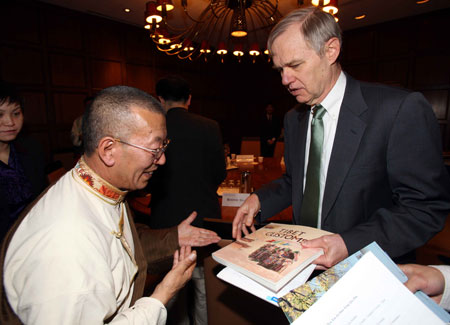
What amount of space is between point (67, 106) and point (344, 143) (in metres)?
5.72

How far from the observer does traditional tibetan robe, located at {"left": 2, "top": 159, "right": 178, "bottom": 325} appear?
0.74 m

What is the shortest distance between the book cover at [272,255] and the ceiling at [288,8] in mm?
Result: 5178

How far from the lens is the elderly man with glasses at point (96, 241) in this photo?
75 centimetres

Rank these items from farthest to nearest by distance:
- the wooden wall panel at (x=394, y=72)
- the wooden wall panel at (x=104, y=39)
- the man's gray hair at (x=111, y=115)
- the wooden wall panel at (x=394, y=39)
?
the wooden wall panel at (x=394, y=72)
the wooden wall panel at (x=394, y=39)
the wooden wall panel at (x=104, y=39)
the man's gray hair at (x=111, y=115)

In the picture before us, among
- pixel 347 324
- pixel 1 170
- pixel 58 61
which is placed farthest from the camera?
pixel 58 61

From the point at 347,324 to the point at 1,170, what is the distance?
242cm

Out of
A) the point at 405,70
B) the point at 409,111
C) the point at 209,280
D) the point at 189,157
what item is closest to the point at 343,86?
the point at 409,111

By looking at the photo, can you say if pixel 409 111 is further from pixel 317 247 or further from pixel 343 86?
pixel 317 247

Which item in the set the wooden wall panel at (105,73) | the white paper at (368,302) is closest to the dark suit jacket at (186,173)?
the white paper at (368,302)

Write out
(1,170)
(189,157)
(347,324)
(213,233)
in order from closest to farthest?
(347,324) → (213,233) → (1,170) → (189,157)

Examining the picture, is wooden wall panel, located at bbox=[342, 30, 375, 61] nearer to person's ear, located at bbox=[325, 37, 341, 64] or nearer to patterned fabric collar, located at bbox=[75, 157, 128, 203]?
person's ear, located at bbox=[325, 37, 341, 64]

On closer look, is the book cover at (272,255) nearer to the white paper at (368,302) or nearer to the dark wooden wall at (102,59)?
the white paper at (368,302)

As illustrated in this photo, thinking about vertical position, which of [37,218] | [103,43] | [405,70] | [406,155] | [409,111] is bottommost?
[37,218]

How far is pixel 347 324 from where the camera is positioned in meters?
0.53
